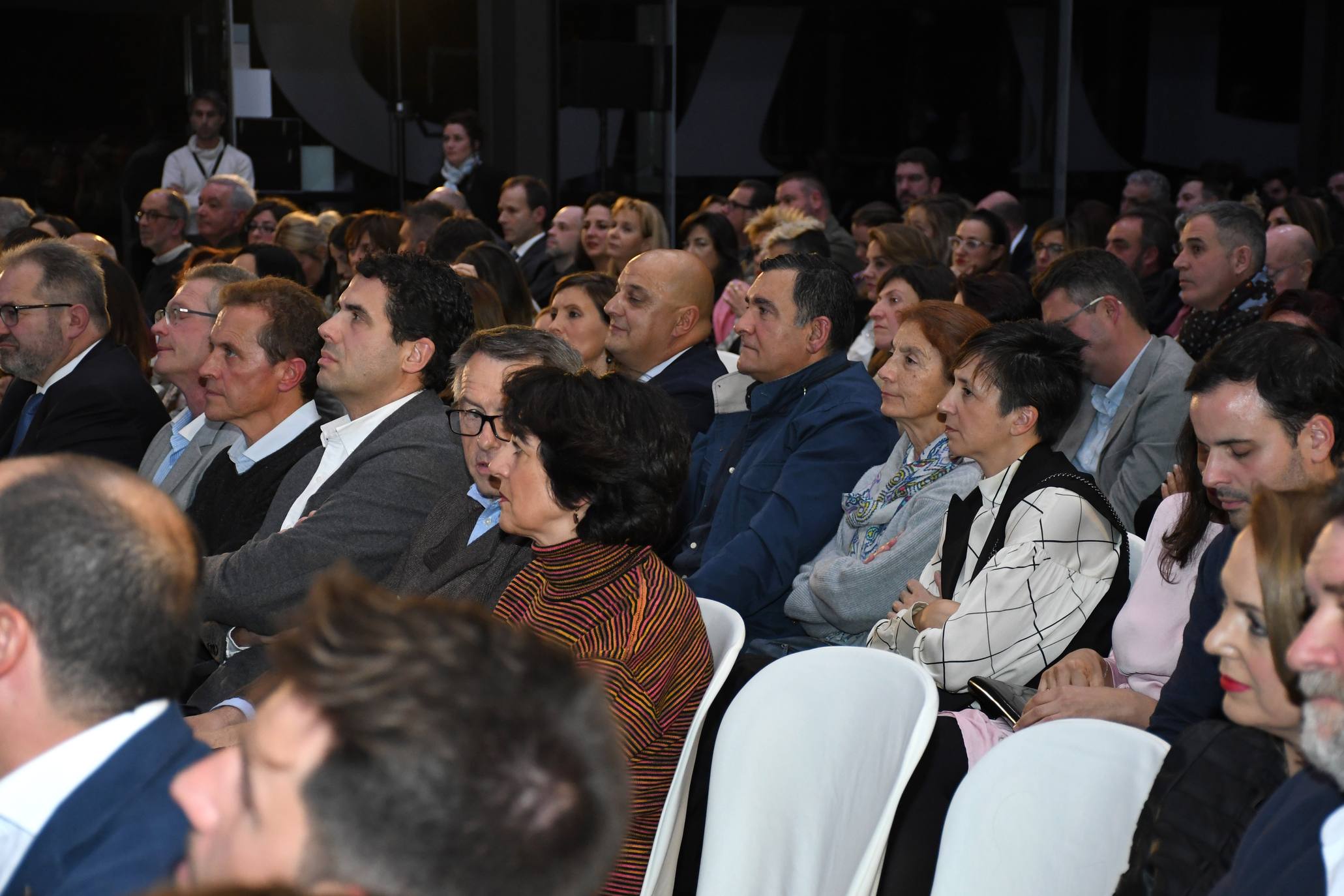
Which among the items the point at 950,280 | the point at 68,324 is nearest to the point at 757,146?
the point at 950,280

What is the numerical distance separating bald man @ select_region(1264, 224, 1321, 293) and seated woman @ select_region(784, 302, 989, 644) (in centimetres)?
312

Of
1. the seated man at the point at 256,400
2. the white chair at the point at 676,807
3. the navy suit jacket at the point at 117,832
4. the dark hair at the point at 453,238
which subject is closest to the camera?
the navy suit jacket at the point at 117,832

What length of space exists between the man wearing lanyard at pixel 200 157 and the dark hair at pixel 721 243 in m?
3.63

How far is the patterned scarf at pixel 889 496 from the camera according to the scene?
3.35m

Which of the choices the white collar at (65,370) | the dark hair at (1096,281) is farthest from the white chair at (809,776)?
the white collar at (65,370)

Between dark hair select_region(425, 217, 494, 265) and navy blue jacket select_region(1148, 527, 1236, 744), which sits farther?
dark hair select_region(425, 217, 494, 265)

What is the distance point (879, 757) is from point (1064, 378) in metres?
1.21

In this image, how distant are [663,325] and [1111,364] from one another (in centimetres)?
146

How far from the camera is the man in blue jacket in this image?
3537mm

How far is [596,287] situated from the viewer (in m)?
4.92

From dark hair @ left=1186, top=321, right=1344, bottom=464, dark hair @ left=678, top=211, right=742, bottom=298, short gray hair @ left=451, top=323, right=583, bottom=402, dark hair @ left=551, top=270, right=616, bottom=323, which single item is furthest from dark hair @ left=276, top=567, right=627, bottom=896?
dark hair @ left=678, top=211, right=742, bottom=298

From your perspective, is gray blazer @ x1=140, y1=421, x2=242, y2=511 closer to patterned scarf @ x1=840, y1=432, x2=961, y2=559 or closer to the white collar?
the white collar

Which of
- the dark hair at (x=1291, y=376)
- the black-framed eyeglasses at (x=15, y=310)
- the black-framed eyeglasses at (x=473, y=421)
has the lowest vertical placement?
the black-framed eyeglasses at (x=15, y=310)

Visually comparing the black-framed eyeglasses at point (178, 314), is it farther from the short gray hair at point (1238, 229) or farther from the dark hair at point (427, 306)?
the short gray hair at point (1238, 229)
